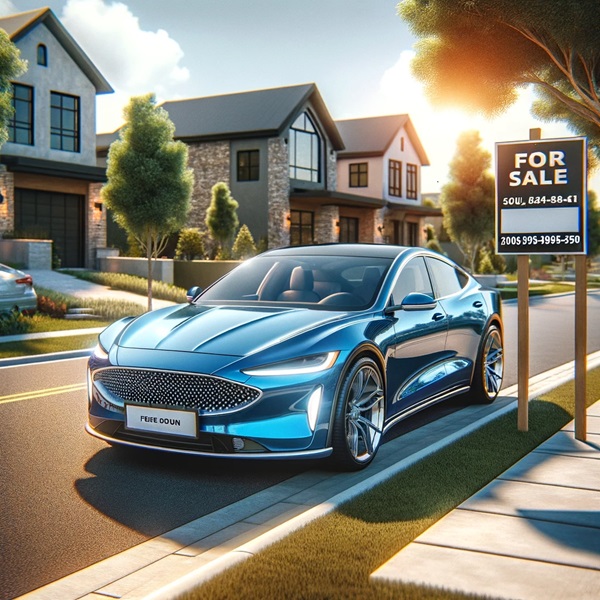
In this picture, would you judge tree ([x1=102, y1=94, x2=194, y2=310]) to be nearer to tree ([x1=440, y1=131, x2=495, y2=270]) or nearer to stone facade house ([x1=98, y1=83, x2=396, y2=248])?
stone facade house ([x1=98, y1=83, x2=396, y2=248])

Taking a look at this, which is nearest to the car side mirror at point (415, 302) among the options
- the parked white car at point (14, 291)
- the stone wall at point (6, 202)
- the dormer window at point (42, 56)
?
the parked white car at point (14, 291)

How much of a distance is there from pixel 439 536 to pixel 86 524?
2.10m

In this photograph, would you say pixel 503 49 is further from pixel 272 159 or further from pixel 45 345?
pixel 272 159

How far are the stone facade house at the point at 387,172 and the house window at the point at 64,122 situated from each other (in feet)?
60.7

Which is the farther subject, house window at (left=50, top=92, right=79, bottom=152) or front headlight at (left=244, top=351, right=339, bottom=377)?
house window at (left=50, top=92, right=79, bottom=152)

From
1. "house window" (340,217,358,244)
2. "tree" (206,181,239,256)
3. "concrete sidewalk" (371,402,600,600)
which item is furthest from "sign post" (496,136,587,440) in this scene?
"house window" (340,217,358,244)

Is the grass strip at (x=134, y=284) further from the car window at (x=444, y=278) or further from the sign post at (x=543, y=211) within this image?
the sign post at (x=543, y=211)

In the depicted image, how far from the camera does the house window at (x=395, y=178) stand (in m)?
51.2

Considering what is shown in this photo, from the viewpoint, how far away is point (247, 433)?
5586 millimetres

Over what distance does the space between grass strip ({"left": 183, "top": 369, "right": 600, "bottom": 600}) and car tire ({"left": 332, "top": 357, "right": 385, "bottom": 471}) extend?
0.40 m

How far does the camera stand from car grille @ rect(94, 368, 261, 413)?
5629 millimetres

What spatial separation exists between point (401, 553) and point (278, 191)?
119ft

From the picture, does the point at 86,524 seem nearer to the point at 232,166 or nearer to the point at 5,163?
the point at 5,163

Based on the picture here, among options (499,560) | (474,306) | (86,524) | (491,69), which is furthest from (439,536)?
(491,69)
